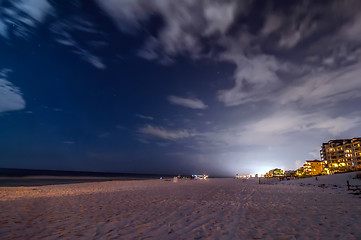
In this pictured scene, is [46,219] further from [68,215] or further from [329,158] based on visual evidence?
[329,158]

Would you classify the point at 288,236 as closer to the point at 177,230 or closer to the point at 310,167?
the point at 177,230

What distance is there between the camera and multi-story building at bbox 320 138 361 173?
9012 cm

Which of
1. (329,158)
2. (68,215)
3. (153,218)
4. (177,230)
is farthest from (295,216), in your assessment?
(329,158)

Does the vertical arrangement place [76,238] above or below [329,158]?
below

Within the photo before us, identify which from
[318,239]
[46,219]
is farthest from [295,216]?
[46,219]

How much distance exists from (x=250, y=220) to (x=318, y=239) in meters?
3.07

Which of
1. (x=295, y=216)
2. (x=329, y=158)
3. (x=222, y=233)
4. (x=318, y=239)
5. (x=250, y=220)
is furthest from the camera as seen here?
(x=329, y=158)

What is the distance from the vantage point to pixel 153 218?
376 inches

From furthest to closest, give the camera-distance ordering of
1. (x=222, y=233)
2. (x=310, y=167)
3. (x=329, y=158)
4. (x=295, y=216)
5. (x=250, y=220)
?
(x=329, y=158)
(x=310, y=167)
(x=295, y=216)
(x=250, y=220)
(x=222, y=233)

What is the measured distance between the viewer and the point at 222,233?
7.21 metres

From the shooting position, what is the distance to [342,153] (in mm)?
98938

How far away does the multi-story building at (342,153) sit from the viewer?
9012 centimetres

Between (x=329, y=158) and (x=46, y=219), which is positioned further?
(x=329, y=158)

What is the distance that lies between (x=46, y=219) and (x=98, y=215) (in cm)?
244
